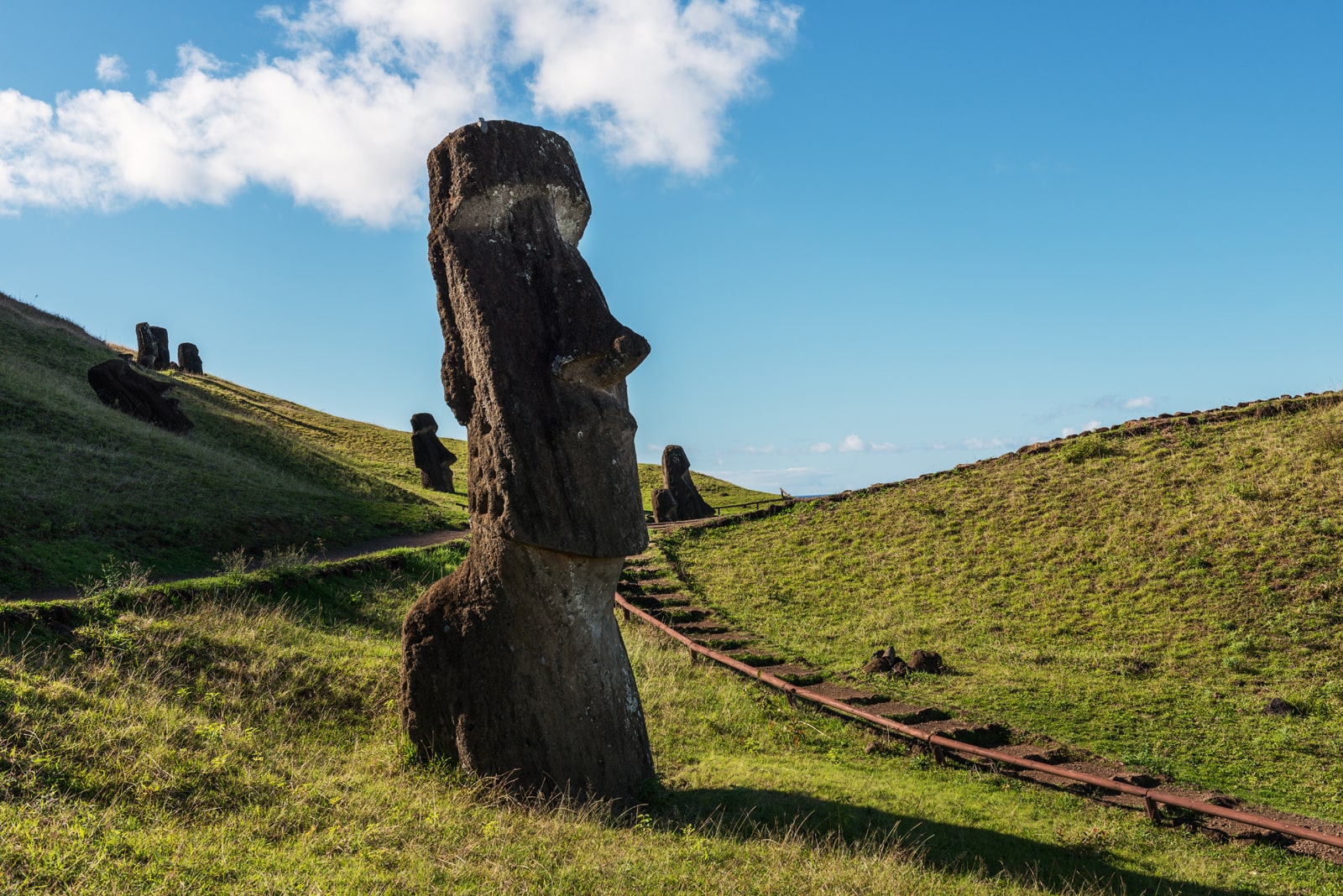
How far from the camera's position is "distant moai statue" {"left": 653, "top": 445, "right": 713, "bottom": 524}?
31.3 m

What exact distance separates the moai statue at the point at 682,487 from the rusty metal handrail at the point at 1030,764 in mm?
15549

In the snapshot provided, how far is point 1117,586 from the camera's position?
57.2 feet

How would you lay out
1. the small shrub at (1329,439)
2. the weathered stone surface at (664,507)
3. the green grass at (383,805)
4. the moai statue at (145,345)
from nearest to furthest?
the green grass at (383,805) → the small shrub at (1329,439) → the weathered stone surface at (664,507) → the moai statue at (145,345)

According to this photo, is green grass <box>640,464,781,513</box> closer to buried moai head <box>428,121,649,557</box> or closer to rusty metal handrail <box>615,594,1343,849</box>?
rusty metal handrail <box>615,594,1343,849</box>

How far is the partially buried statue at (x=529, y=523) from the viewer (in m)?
8.49

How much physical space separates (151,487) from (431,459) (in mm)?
18106

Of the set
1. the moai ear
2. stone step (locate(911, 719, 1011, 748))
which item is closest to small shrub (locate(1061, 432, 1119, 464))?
stone step (locate(911, 719, 1011, 748))

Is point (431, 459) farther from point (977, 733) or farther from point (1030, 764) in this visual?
point (1030, 764)

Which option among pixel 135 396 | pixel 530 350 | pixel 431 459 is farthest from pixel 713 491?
pixel 530 350

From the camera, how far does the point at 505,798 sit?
8.25 metres

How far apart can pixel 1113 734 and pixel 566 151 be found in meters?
9.61

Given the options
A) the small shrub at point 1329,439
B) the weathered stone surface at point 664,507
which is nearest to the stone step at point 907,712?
the small shrub at point 1329,439

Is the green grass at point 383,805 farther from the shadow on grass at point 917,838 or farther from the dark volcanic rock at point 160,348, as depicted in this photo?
the dark volcanic rock at point 160,348

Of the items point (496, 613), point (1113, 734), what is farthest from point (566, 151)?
point (1113, 734)
